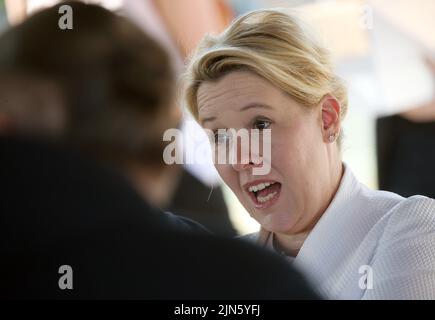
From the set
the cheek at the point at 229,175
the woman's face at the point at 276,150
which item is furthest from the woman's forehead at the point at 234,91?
the cheek at the point at 229,175

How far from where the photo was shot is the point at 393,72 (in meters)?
1.63

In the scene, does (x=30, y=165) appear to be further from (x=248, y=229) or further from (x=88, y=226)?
(x=248, y=229)

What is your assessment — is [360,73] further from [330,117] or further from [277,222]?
[277,222]

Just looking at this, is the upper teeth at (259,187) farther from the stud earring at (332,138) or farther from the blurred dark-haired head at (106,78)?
the blurred dark-haired head at (106,78)

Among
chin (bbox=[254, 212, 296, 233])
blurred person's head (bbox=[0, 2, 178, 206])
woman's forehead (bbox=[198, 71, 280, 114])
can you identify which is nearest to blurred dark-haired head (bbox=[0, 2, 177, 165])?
blurred person's head (bbox=[0, 2, 178, 206])

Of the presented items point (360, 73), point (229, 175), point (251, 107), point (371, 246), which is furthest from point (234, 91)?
point (371, 246)

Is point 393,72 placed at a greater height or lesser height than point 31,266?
greater

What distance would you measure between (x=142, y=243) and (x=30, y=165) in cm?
15

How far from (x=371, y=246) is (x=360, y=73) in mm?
325

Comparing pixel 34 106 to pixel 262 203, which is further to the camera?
pixel 262 203

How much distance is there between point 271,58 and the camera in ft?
4.79

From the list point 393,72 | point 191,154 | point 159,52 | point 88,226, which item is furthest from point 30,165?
point 393,72
